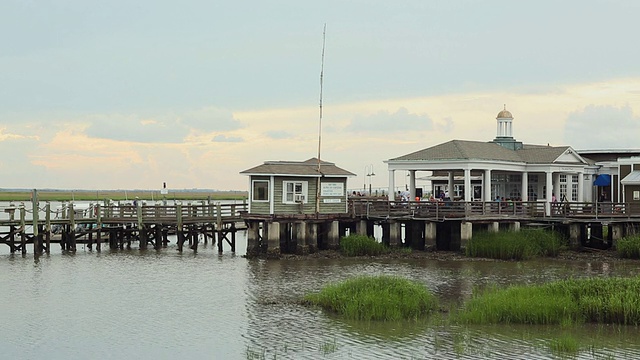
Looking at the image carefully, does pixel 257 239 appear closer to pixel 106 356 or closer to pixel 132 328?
pixel 132 328

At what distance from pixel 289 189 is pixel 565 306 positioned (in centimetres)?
2282

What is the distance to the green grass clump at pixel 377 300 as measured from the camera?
28.1 m

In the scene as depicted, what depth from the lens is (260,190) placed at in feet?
157

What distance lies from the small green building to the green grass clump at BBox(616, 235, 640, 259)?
14.5 metres

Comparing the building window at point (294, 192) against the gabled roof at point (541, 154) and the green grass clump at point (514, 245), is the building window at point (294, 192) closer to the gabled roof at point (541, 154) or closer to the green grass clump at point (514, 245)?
the green grass clump at point (514, 245)

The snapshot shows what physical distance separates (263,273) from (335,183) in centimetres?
990

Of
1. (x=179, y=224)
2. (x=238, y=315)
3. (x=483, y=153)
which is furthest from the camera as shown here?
(x=179, y=224)

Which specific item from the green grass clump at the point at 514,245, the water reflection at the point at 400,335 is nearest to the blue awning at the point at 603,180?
the green grass clump at the point at 514,245

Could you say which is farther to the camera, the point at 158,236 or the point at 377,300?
the point at 158,236

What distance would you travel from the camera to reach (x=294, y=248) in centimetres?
4881

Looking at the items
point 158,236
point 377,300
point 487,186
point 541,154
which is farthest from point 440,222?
point 377,300

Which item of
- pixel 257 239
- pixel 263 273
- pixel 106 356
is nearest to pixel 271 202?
pixel 257 239

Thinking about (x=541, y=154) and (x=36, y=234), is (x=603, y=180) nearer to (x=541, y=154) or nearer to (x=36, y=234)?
(x=541, y=154)

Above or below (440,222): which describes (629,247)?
below
